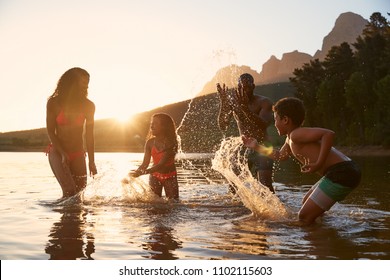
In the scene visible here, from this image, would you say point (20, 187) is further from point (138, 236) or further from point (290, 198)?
point (138, 236)

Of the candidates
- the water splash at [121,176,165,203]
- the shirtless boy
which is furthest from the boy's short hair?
the water splash at [121,176,165,203]

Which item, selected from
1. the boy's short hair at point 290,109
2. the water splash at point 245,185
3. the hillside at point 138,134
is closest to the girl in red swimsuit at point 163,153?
the water splash at point 245,185

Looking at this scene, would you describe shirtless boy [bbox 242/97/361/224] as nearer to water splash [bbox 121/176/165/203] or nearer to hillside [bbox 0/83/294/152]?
water splash [bbox 121/176/165/203]

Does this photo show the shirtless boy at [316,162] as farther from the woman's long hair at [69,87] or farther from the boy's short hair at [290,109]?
the woman's long hair at [69,87]

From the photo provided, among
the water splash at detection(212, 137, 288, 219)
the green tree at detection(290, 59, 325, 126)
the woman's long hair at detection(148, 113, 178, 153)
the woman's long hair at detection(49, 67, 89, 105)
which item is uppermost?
the green tree at detection(290, 59, 325, 126)

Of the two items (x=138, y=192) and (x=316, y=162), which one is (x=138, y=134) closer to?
(x=138, y=192)

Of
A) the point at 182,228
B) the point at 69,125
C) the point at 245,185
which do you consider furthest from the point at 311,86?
the point at 182,228

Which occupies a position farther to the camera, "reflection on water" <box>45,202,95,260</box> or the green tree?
the green tree

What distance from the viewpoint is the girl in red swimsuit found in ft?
32.8

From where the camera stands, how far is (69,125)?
Answer: 841 cm

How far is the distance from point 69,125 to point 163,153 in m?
2.19

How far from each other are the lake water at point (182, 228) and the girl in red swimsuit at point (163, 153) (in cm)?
33

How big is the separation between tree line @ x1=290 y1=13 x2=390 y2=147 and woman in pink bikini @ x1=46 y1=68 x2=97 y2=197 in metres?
41.4
